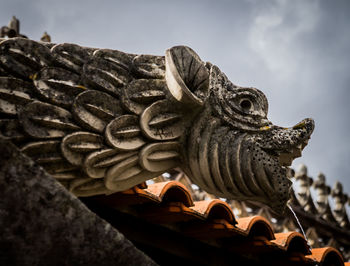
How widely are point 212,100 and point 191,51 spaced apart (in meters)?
0.27

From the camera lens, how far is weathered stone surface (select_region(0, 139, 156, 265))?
1.21 m

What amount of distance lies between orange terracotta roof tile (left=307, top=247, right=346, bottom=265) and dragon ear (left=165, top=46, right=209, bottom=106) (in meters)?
3.02

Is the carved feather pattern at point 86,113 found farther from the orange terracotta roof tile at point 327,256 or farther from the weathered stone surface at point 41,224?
the orange terracotta roof tile at point 327,256

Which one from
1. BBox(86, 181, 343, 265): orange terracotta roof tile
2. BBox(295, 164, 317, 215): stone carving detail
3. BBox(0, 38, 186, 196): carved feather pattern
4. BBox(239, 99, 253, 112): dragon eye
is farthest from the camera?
BBox(295, 164, 317, 215): stone carving detail

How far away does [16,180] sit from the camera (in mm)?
1225

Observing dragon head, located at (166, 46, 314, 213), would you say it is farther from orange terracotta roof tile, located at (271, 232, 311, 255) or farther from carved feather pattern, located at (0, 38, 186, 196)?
orange terracotta roof tile, located at (271, 232, 311, 255)

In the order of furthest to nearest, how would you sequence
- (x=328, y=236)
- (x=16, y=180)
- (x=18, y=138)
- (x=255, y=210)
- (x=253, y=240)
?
1. (x=328, y=236)
2. (x=255, y=210)
3. (x=253, y=240)
4. (x=18, y=138)
5. (x=16, y=180)

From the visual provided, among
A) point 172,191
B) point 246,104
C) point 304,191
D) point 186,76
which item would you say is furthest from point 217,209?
point 304,191

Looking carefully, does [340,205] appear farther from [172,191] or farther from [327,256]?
[172,191]

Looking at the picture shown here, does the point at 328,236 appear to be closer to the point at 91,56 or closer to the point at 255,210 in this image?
the point at 255,210

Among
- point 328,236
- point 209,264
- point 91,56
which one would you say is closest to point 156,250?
point 209,264

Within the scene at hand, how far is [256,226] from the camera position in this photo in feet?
12.8

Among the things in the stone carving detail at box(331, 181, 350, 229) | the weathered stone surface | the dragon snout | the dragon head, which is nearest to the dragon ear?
the dragon head

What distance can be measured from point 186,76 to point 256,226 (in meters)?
2.15
